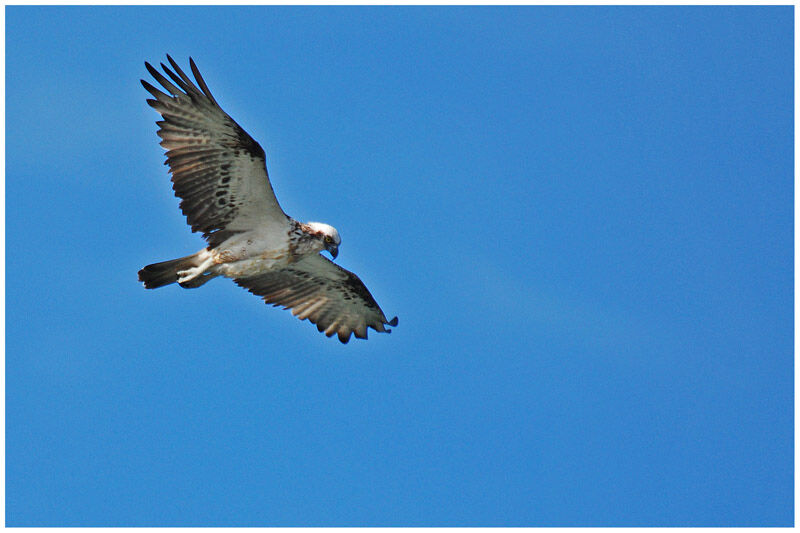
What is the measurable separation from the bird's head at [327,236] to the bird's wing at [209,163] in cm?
46

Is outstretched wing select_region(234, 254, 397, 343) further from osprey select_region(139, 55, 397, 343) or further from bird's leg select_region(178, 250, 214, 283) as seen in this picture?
bird's leg select_region(178, 250, 214, 283)

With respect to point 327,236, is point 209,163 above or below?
above

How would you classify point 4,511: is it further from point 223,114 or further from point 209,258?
point 223,114

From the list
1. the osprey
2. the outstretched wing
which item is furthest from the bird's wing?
the outstretched wing

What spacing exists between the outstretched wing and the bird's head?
1215 mm

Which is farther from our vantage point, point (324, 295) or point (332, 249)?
point (324, 295)

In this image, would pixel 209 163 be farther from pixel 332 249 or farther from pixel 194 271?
pixel 332 249

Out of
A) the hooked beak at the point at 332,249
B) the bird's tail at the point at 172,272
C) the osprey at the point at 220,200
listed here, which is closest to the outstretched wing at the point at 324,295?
the osprey at the point at 220,200

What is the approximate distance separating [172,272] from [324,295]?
8.98 feet

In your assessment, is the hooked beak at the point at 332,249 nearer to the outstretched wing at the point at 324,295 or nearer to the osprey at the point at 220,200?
the osprey at the point at 220,200

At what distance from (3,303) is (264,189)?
442 centimetres

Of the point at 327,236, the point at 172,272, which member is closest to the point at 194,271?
the point at 172,272

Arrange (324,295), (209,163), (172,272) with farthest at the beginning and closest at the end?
(324,295), (172,272), (209,163)

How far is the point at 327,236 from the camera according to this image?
588 inches
